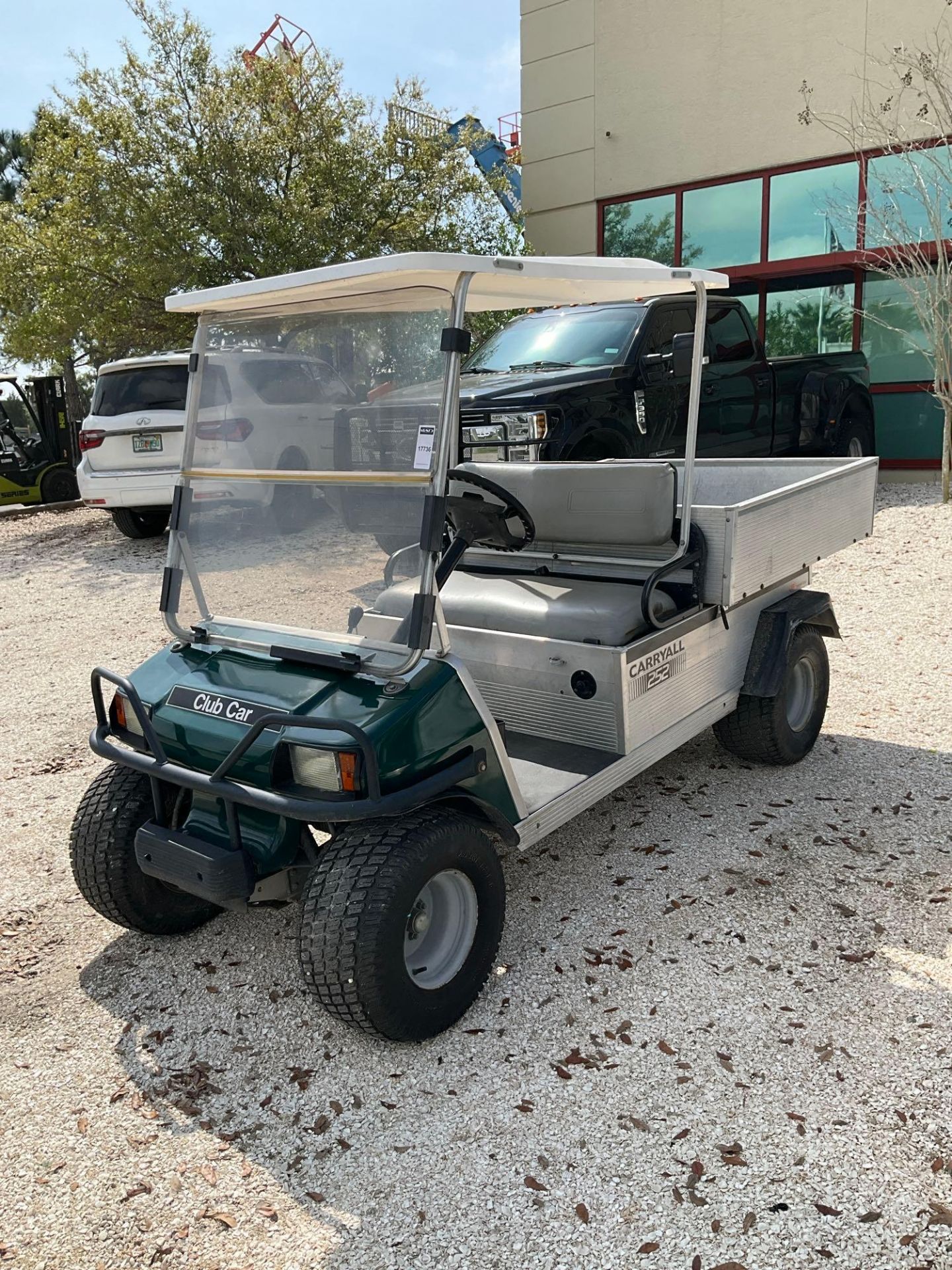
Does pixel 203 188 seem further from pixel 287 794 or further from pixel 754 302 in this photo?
pixel 287 794

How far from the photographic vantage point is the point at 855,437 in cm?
963

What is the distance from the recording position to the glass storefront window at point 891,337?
1121 centimetres

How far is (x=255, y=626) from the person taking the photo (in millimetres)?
3064

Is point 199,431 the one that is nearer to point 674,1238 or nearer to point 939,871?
point 674,1238

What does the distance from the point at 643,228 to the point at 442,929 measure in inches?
470

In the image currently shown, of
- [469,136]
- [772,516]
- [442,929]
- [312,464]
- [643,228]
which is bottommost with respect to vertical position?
[442,929]

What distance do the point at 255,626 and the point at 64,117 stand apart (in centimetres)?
1292

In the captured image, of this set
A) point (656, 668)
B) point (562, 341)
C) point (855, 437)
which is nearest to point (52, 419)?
point (562, 341)

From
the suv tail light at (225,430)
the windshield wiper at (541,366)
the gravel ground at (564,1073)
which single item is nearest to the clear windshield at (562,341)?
the windshield wiper at (541,366)

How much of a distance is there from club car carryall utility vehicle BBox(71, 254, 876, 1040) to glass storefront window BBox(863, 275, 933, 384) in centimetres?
867

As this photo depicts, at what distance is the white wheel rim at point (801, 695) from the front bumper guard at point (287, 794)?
214 cm

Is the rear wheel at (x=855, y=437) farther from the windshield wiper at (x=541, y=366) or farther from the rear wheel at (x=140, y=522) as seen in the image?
the rear wheel at (x=140, y=522)

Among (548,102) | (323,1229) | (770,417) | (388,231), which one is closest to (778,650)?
(323,1229)

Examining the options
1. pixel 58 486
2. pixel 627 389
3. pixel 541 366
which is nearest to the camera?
pixel 627 389
